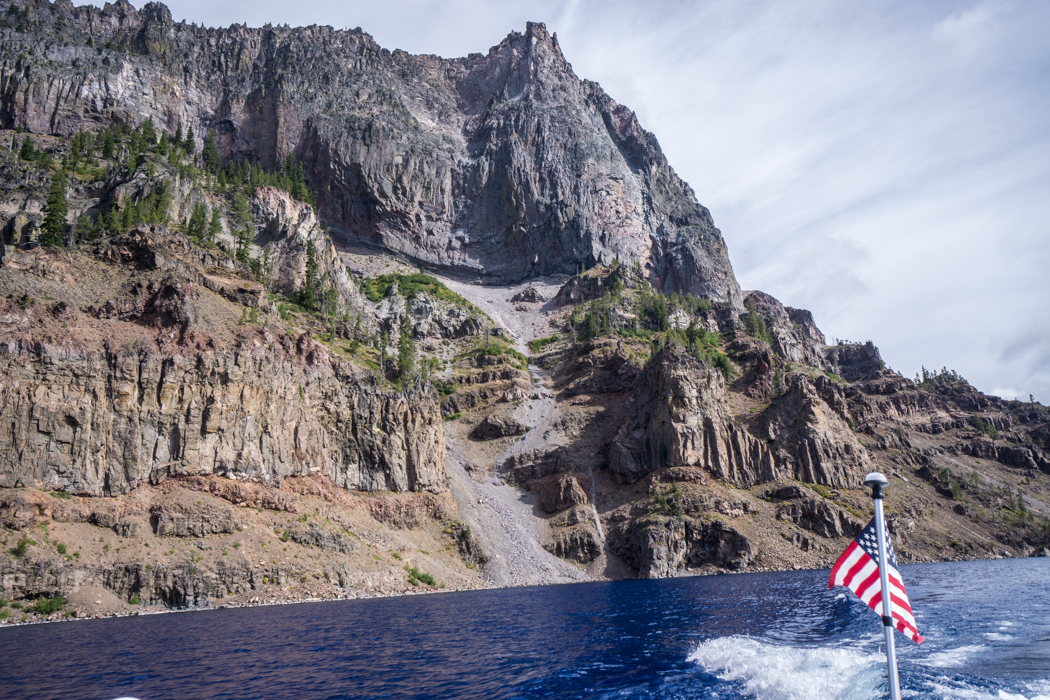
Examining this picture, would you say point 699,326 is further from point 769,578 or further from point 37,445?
point 37,445

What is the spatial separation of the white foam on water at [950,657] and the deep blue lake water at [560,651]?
0.25 ft

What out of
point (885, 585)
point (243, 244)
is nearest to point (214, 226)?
point (243, 244)

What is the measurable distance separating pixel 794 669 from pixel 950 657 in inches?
287

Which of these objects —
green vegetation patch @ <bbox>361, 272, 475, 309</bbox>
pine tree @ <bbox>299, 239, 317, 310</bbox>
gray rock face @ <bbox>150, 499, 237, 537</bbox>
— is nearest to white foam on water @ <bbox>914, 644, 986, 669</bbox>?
gray rock face @ <bbox>150, 499, 237, 537</bbox>

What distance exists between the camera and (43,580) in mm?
50281

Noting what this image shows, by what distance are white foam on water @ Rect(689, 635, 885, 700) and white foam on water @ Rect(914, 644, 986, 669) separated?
2068mm

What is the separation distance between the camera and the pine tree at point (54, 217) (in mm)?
79438

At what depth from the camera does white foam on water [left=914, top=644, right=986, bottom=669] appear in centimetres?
2500

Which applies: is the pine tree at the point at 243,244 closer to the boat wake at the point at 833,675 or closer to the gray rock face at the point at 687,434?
the gray rock face at the point at 687,434

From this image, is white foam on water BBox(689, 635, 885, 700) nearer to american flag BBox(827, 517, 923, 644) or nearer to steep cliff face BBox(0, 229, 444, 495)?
american flag BBox(827, 517, 923, 644)

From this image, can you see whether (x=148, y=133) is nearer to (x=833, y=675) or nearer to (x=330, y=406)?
(x=330, y=406)

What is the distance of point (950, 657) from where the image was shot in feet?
85.7

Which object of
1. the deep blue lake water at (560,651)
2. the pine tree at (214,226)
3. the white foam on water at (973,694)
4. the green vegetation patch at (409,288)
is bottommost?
the deep blue lake water at (560,651)

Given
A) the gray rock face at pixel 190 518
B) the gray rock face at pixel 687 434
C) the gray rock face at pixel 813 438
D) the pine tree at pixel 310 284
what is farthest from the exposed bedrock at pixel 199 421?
the gray rock face at pixel 813 438
